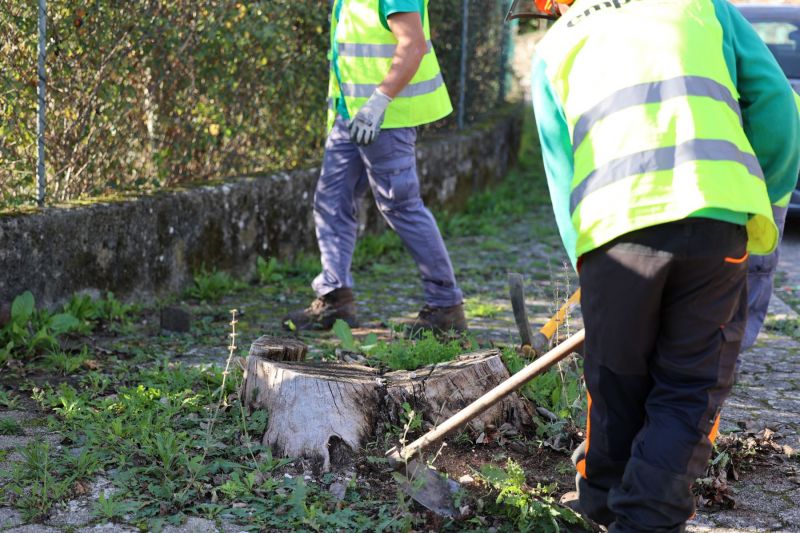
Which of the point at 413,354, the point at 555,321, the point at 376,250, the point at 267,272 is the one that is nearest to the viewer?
the point at 555,321

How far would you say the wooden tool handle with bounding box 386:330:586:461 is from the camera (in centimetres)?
292

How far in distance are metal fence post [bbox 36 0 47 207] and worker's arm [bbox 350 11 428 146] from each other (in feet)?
4.79

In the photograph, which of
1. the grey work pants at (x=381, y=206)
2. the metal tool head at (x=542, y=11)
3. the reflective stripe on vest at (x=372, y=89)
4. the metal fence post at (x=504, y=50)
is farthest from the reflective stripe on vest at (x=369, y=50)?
the metal fence post at (x=504, y=50)

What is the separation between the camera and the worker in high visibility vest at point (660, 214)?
2.42 meters

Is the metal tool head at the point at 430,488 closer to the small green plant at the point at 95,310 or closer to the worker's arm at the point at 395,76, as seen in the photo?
the worker's arm at the point at 395,76

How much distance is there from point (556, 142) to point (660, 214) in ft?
1.33

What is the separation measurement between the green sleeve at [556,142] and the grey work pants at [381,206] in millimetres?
2197

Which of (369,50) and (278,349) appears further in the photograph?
(369,50)

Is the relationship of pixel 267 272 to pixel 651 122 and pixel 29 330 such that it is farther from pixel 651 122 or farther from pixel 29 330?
pixel 651 122

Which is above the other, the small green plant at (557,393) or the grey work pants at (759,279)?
the grey work pants at (759,279)

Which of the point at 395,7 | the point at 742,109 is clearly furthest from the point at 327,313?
the point at 742,109

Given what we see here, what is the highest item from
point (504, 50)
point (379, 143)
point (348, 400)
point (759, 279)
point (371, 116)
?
point (504, 50)

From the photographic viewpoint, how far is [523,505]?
2.99 meters

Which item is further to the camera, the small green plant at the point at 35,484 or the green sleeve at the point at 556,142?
the small green plant at the point at 35,484
